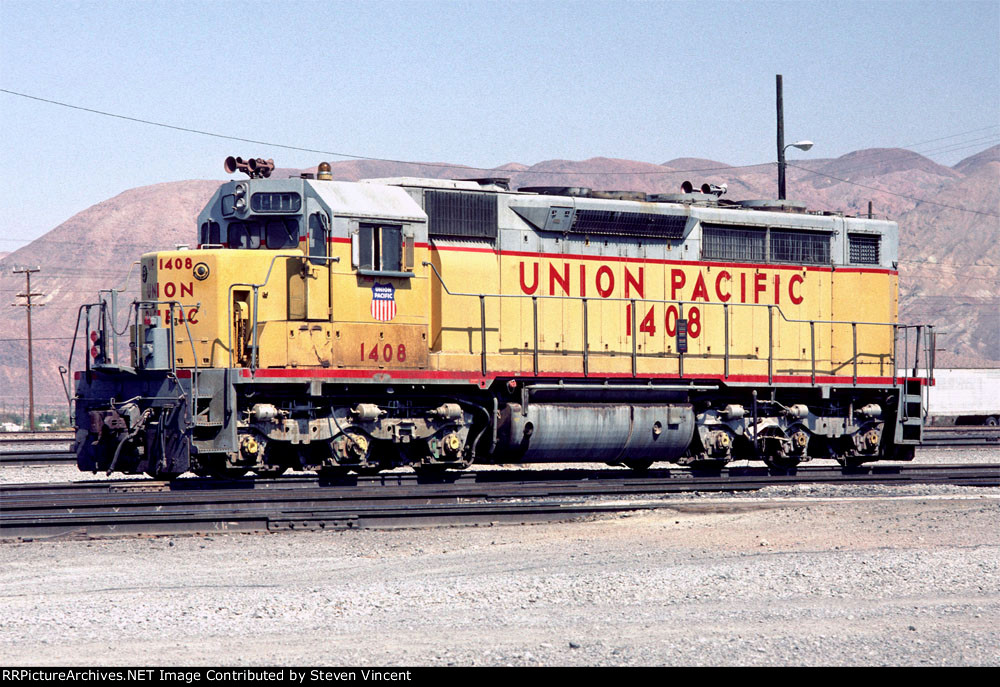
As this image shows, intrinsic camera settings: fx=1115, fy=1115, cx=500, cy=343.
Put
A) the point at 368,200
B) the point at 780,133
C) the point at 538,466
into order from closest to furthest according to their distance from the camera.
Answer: the point at 368,200, the point at 538,466, the point at 780,133

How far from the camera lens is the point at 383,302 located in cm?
1419

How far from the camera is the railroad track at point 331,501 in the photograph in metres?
10.6

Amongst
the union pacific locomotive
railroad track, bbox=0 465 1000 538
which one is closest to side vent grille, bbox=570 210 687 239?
the union pacific locomotive

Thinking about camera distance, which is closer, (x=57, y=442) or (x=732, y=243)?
(x=732, y=243)

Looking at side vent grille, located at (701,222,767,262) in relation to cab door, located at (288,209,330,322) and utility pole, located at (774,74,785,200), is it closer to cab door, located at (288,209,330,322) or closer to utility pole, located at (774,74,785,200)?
cab door, located at (288,209,330,322)

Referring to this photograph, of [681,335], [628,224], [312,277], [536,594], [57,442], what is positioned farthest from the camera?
[57,442]

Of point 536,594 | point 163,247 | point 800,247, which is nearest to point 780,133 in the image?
point 800,247

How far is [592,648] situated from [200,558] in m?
4.57

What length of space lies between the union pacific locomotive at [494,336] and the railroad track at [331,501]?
1.46 ft

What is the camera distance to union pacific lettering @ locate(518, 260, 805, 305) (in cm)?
1557

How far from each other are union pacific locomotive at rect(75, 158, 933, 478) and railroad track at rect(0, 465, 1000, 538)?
1.46 feet

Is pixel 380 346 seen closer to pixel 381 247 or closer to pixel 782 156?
pixel 381 247

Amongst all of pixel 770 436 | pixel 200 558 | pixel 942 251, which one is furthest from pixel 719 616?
pixel 942 251

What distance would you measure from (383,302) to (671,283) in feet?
15.2
